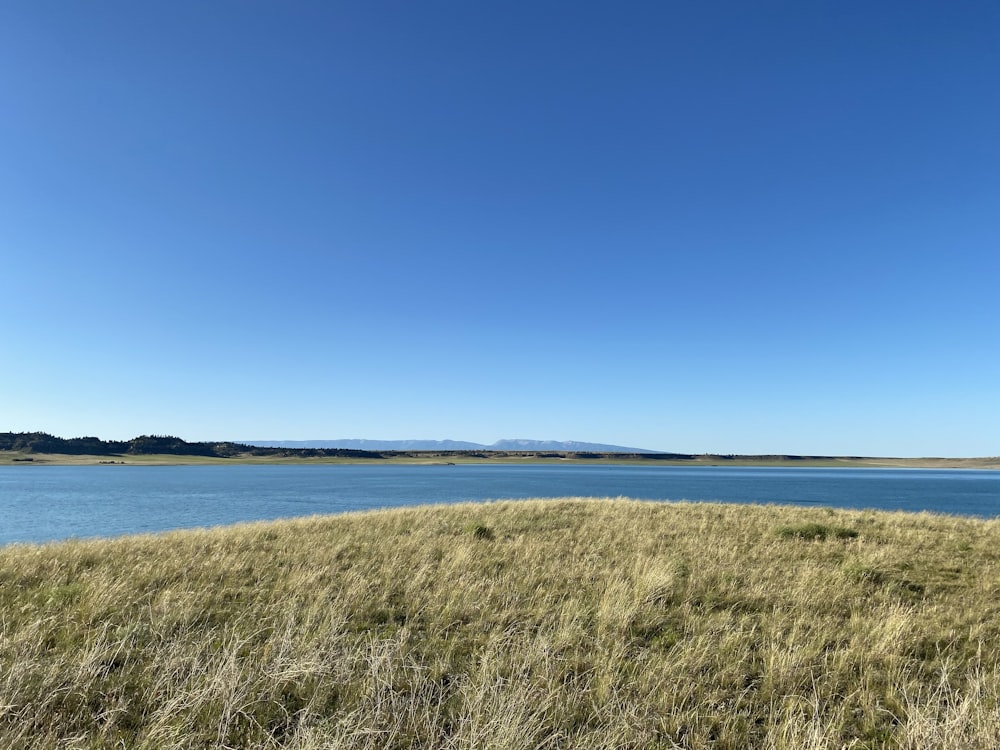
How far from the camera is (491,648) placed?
696cm

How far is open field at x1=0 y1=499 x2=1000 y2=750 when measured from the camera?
5.16 meters

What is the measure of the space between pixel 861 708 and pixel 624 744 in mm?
2986

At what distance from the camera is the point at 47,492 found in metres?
A: 57.7

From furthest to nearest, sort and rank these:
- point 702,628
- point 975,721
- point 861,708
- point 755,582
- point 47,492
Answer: point 47,492 → point 755,582 → point 702,628 → point 861,708 → point 975,721

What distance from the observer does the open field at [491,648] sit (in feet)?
16.9

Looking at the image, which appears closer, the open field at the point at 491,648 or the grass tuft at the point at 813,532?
the open field at the point at 491,648

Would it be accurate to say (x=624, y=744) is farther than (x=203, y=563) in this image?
No

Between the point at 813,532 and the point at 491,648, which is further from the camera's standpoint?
the point at 813,532

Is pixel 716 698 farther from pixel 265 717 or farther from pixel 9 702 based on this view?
pixel 9 702

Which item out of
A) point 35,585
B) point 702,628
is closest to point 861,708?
point 702,628

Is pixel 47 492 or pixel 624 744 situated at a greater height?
pixel 624 744

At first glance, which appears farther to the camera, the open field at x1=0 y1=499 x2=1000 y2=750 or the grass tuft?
the grass tuft

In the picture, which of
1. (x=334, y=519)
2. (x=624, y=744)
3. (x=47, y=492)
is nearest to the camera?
(x=624, y=744)

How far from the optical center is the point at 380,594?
9.53m
